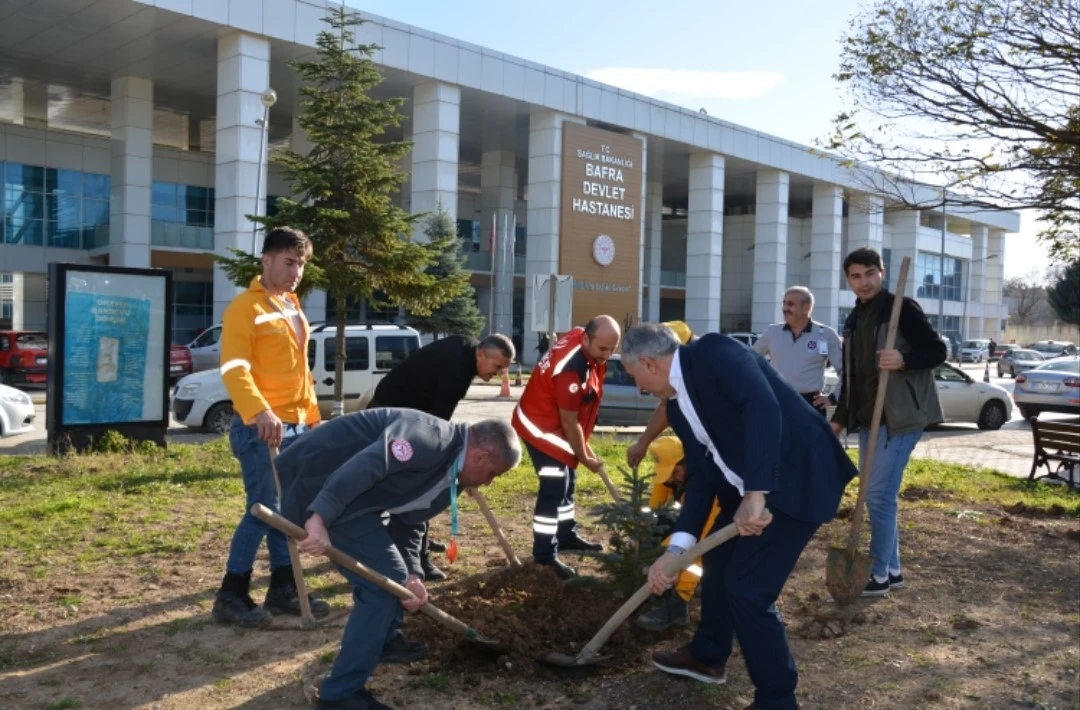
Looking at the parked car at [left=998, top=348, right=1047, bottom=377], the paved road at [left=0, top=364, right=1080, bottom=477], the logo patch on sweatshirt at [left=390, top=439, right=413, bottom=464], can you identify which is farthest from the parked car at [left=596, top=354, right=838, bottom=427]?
the parked car at [left=998, top=348, right=1047, bottom=377]

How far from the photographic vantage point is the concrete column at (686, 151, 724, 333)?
130 feet

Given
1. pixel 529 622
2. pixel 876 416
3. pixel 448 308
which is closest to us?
pixel 529 622

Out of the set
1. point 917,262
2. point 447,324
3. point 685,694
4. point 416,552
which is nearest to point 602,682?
point 685,694

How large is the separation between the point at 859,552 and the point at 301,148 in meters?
31.4

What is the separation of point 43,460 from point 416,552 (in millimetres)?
7227

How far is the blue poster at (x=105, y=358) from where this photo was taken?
1048 centimetres

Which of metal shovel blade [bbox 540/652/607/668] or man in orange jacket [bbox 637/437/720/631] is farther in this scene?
man in orange jacket [bbox 637/437/720/631]

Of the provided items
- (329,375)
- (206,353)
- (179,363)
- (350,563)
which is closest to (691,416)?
(350,563)

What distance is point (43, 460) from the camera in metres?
9.95

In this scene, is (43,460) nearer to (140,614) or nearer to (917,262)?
(140,614)

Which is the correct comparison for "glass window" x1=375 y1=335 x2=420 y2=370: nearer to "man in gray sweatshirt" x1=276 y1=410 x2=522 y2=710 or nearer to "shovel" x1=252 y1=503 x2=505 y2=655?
"shovel" x1=252 y1=503 x2=505 y2=655

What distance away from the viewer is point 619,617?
4.02 m

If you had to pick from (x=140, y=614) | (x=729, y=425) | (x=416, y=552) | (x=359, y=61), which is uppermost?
(x=359, y=61)

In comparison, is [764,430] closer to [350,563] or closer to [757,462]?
[757,462]
